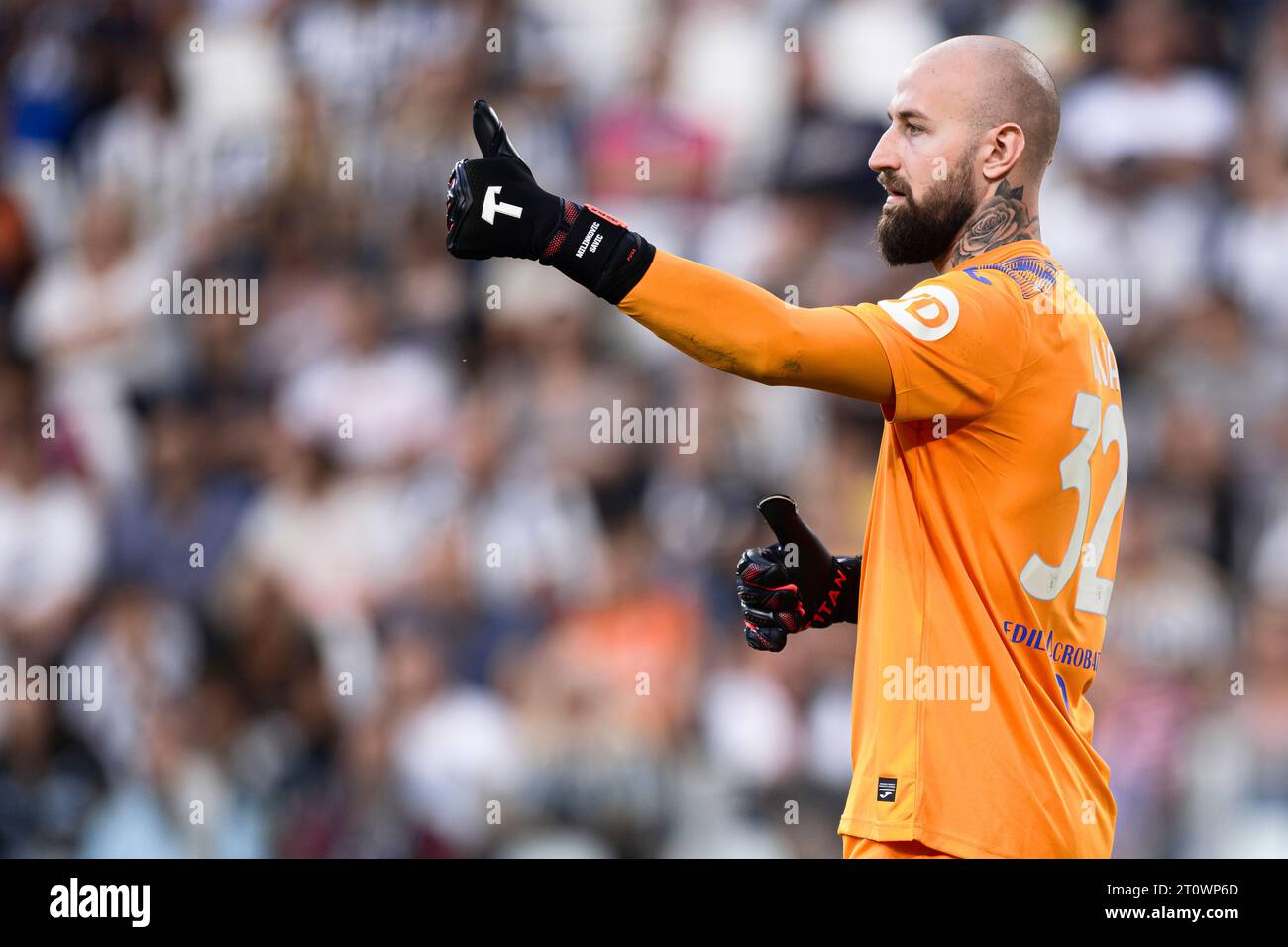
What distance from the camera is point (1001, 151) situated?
297 cm

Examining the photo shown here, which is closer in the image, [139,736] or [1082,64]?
[139,736]

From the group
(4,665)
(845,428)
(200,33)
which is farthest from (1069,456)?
(200,33)

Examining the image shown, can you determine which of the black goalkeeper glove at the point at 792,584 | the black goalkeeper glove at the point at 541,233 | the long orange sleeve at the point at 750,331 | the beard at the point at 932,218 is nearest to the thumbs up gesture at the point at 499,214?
the black goalkeeper glove at the point at 541,233

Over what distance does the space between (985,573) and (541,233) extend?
98 centimetres

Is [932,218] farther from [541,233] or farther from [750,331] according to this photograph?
[541,233]

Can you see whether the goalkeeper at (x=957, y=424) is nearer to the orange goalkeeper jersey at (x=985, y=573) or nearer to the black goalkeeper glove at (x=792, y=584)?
the orange goalkeeper jersey at (x=985, y=573)

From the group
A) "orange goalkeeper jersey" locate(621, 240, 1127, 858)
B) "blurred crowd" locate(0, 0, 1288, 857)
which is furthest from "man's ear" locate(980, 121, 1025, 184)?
"blurred crowd" locate(0, 0, 1288, 857)

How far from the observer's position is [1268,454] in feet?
19.7

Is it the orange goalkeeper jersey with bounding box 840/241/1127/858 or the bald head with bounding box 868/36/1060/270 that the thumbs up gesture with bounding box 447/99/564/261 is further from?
the bald head with bounding box 868/36/1060/270

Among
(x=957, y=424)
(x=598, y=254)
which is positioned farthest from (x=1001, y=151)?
(x=598, y=254)

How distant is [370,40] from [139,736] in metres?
3.26

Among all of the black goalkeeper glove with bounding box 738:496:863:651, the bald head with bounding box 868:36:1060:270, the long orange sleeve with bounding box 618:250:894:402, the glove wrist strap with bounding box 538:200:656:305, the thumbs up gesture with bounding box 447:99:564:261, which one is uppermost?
the bald head with bounding box 868:36:1060:270

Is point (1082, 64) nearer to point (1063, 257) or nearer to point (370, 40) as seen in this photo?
point (1063, 257)

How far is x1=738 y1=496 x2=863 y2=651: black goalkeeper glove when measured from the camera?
10.5 feet
